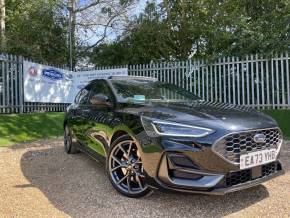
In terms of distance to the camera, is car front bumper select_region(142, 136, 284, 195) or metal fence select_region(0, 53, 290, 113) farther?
metal fence select_region(0, 53, 290, 113)

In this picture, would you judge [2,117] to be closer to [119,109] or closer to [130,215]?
[119,109]

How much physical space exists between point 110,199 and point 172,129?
124 centimetres

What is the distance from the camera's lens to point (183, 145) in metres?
3.42

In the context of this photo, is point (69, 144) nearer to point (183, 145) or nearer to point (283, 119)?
point (183, 145)

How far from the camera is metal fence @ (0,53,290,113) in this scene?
10094 millimetres

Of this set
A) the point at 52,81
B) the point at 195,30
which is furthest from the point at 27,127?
the point at 195,30

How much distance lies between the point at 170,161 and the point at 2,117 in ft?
26.1

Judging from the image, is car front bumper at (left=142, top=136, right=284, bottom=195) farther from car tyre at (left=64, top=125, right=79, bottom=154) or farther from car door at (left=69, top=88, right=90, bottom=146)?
car tyre at (left=64, top=125, right=79, bottom=154)

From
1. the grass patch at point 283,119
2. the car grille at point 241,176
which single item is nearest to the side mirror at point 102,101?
the car grille at point 241,176

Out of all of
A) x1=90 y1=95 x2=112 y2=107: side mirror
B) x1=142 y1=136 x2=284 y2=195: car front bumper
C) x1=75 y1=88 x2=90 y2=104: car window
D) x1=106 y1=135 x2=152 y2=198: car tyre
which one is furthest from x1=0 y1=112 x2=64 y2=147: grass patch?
x1=142 y1=136 x2=284 y2=195: car front bumper

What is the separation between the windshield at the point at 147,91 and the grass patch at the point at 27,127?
4367 millimetres

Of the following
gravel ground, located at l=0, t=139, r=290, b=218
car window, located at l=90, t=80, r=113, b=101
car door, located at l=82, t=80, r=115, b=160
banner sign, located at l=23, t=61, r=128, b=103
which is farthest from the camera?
banner sign, located at l=23, t=61, r=128, b=103

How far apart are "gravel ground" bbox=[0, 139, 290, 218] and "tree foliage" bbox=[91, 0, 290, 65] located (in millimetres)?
8276

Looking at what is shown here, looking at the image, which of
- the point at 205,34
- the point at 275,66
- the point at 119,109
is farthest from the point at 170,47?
the point at 119,109
